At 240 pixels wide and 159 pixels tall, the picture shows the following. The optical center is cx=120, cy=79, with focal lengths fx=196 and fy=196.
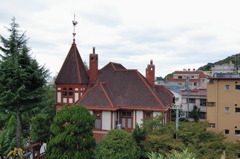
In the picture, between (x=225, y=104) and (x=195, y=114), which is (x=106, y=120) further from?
(x=195, y=114)

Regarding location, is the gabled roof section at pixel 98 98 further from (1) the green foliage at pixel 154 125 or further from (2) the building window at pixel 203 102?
(2) the building window at pixel 203 102

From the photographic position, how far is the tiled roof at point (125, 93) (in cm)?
1625

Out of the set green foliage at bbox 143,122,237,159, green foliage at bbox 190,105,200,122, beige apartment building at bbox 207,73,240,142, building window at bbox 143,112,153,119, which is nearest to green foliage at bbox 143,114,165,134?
green foliage at bbox 143,122,237,159

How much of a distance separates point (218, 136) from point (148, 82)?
7334mm

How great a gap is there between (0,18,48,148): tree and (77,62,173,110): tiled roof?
3.95 metres

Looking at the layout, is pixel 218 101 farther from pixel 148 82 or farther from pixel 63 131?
pixel 63 131

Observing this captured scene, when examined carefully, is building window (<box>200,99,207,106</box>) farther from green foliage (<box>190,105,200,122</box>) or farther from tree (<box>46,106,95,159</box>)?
tree (<box>46,106,95,159</box>)

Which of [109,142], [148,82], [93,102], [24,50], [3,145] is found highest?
[24,50]

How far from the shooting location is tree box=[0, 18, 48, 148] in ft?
43.4

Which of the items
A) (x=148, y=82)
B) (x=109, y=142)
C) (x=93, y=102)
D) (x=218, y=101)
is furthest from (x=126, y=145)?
(x=218, y=101)

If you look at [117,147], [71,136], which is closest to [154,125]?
[117,147]

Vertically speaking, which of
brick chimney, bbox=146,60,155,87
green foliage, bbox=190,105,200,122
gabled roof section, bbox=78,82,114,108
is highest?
brick chimney, bbox=146,60,155,87

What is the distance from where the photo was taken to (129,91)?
17406 millimetres

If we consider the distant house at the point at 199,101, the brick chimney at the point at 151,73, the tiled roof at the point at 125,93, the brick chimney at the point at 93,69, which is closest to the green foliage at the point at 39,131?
the tiled roof at the point at 125,93
